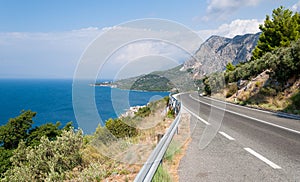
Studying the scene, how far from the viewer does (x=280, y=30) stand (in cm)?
3384

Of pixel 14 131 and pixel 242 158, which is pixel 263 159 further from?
pixel 14 131

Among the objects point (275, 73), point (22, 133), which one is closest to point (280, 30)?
point (275, 73)

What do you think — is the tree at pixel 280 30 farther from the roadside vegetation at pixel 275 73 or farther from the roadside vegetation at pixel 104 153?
the roadside vegetation at pixel 104 153

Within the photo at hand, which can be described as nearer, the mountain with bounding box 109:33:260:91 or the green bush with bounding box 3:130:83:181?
the green bush with bounding box 3:130:83:181

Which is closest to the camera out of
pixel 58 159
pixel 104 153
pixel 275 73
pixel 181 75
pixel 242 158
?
pixel 242 158

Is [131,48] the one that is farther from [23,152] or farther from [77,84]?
[23,152]

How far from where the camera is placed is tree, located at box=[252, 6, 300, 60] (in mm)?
32875

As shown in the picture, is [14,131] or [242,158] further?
[14,131]

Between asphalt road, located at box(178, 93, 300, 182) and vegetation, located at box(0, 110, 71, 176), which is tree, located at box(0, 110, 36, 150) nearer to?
vegetation, located at box(0, 110, 71, 176)

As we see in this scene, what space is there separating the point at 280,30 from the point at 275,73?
15.0m

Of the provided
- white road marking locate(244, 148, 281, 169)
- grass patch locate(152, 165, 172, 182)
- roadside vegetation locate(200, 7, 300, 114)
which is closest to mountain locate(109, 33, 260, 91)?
white road marking locate(244, 148, 281, 169)

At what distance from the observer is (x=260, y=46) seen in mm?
37531

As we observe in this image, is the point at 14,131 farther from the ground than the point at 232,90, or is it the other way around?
the point at 232,90

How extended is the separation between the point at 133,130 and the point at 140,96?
142cm
